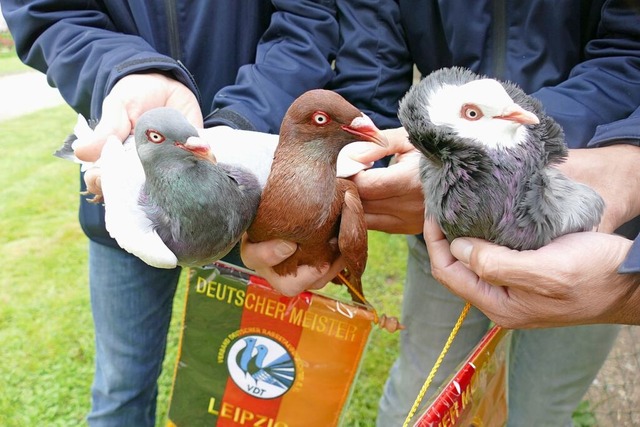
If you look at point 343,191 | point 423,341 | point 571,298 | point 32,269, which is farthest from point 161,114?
point 32,269

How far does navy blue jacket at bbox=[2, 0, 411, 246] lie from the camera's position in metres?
1.51

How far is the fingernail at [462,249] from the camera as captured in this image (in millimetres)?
1046

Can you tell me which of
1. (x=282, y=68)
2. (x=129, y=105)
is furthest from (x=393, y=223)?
(x=129, y=105)

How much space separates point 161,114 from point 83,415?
2321 millimetres

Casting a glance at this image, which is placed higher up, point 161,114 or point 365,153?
point 161,114

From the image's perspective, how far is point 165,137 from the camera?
1059 mm

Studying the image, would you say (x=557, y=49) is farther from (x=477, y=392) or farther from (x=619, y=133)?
(x=477, y=392)

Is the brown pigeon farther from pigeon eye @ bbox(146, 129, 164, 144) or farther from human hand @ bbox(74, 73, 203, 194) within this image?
human hand @ bbox(74, 73, 203, 194)

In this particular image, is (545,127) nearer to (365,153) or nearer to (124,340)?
(365,153)

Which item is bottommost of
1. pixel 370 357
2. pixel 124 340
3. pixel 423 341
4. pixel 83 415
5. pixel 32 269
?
pixel 32 269

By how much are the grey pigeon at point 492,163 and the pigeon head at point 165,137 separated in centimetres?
41

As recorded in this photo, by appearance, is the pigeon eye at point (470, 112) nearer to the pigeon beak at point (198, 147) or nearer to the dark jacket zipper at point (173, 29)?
the pigeon beak at point (198, 147)

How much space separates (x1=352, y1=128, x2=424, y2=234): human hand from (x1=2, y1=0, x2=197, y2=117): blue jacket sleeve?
571 millimetres

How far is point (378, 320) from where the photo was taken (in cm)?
142
